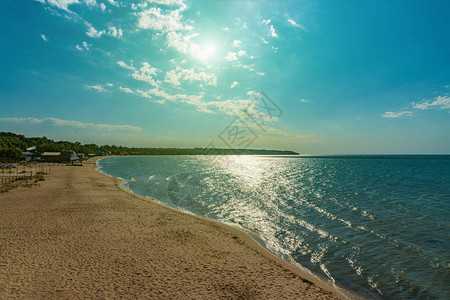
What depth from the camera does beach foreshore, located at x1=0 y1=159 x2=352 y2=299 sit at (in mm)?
8348

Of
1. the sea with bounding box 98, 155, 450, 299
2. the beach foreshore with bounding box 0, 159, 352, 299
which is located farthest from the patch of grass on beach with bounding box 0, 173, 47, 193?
the sea with bounding box 98, 155, 450, 299

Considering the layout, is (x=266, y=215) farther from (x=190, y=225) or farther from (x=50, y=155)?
(x=50, y=155)

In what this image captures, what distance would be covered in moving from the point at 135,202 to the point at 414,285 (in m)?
24.3

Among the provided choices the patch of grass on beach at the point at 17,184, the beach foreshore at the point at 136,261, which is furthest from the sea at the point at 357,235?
the patch of grass on beach at the point at 17,184

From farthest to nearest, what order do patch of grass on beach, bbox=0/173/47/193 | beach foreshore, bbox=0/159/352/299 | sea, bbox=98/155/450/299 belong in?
patch of grass on beach, bbox=0/173/47/193 → sea, bbox=98/155/450/299 → beach foreshore, bbox=0/159/352/299

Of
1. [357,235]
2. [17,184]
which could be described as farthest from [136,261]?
[17,184]

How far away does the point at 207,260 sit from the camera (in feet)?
36.6

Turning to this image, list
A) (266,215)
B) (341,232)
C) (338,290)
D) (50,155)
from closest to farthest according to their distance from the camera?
1. (338,290)
2. (341,232)
3. (266,215)
4. (50,155)

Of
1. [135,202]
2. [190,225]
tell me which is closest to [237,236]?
[190,225]

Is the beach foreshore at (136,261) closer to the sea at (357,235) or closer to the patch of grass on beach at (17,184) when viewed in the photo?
the sea at (357,235)

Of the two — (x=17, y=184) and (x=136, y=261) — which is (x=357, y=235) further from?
(x=17, y=184)

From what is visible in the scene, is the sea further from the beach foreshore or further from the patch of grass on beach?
the patch of grass on beach

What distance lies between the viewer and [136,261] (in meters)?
10.6

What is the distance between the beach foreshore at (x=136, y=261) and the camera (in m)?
8.35
